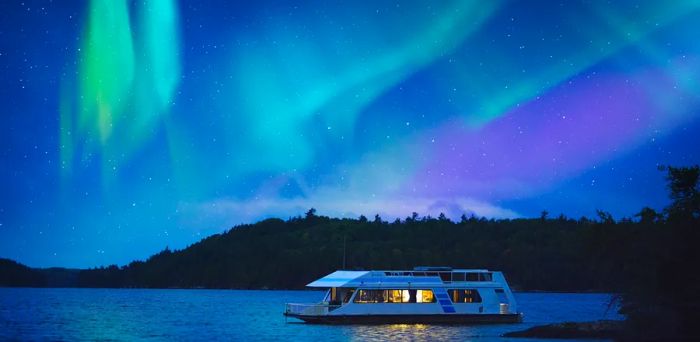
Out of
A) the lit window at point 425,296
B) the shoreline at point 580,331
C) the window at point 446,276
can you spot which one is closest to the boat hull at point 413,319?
the lit window at point 425,296

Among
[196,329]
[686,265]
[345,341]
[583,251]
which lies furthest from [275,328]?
[686,265]

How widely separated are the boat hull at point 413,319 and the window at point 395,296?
131cm

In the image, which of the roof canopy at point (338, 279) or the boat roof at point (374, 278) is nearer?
the roof canopy at point (338, 279)

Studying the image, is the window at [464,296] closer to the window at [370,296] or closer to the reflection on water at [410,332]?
the reflection on water at [410,332]

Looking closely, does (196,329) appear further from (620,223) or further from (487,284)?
(620,223)

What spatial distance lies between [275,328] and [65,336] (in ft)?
67.5

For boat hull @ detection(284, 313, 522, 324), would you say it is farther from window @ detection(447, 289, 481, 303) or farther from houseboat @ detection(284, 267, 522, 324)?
window @ detection(447, 289, 481, 303)

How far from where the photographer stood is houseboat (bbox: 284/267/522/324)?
234 feet

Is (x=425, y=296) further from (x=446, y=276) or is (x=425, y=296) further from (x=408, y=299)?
(x=446, y=276)

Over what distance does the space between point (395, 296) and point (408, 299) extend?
1.17 m

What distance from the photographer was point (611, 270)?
61188 millimetres

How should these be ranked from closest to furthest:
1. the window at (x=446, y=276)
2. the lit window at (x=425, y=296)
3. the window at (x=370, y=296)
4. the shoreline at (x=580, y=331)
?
the shoreline at (x=580, y=331), the window at (x=370, y=296), the lit window at (x=425, y=296), the window at (x=446, y=276)

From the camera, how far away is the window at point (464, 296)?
73.9m

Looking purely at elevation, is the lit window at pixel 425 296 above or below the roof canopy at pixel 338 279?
below
